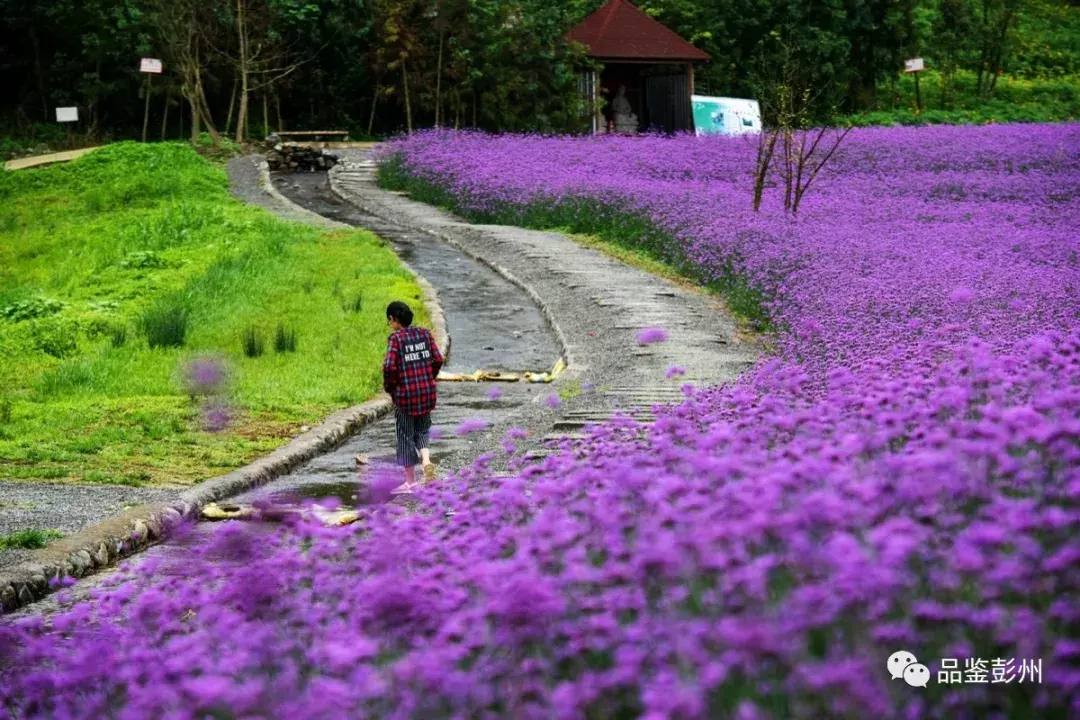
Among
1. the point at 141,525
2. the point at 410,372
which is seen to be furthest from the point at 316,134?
the point at 141,525

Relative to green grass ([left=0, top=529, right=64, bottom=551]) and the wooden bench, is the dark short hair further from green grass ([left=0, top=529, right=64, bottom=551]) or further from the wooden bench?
the wooden bench

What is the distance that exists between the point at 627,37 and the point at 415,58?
6.19 meters

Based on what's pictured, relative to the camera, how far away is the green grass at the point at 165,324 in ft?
37.6

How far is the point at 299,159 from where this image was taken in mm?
35250

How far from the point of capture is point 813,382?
8.45m

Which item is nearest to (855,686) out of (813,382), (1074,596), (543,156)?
(1074,596)

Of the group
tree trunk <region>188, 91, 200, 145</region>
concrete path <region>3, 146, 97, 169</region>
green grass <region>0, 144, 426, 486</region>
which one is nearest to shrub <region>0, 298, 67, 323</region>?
green grass <region>0, 144, 426, 486</region>

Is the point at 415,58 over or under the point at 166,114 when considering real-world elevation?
over

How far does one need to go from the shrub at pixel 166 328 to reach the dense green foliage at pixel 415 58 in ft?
70.5

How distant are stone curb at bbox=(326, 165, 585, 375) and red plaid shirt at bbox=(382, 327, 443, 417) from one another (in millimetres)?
3941

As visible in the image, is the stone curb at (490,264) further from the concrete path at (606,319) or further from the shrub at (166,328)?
the shrub at (166,328)

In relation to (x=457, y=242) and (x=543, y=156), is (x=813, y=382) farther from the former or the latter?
(x=543, y=156)

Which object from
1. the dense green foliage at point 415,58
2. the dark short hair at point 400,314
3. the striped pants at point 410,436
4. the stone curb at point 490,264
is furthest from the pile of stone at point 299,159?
the striped pants at point 410,436

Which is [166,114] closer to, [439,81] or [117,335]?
[439,81]
